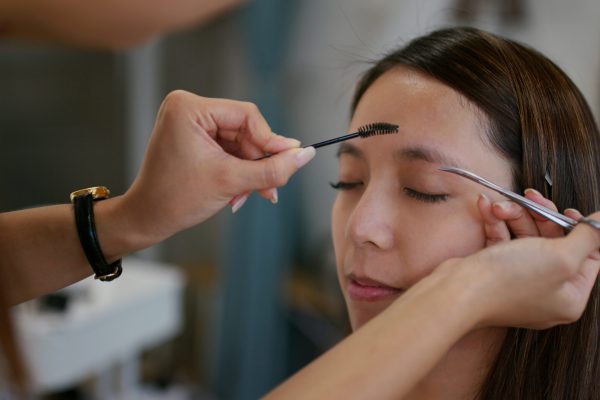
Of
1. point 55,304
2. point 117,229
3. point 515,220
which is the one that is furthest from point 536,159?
point 55,304

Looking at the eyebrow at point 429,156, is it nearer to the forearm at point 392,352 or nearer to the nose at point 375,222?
the nose at point 375,222

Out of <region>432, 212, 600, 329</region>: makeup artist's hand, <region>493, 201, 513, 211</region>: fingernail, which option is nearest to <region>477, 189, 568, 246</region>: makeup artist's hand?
<region>493, 201, 513, 211</region>: fingernail

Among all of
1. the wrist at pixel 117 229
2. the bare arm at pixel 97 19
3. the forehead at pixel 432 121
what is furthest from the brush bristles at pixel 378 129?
the bare arm at pixel 97 19

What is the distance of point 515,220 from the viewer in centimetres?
86

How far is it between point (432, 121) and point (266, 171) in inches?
11.5

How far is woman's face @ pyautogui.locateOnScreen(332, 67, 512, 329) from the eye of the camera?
0.91m

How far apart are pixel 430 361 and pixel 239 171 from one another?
0.31 metres

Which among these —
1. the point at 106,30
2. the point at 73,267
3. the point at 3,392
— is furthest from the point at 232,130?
the point at 106,30

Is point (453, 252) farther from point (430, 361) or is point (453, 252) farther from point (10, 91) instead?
point (10, 91)

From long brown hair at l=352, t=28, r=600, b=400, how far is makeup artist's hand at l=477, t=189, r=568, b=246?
8 cm

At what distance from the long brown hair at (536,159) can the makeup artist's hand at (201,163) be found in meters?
0.31

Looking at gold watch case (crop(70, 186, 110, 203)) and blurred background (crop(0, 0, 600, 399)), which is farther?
blurred background (crop(0, 0, 600, 399))

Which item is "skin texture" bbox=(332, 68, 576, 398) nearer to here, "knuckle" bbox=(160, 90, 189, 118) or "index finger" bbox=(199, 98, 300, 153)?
"index finger" bbox=(199, 98, 300, 153)

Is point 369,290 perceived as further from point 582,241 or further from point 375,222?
point 582,241
